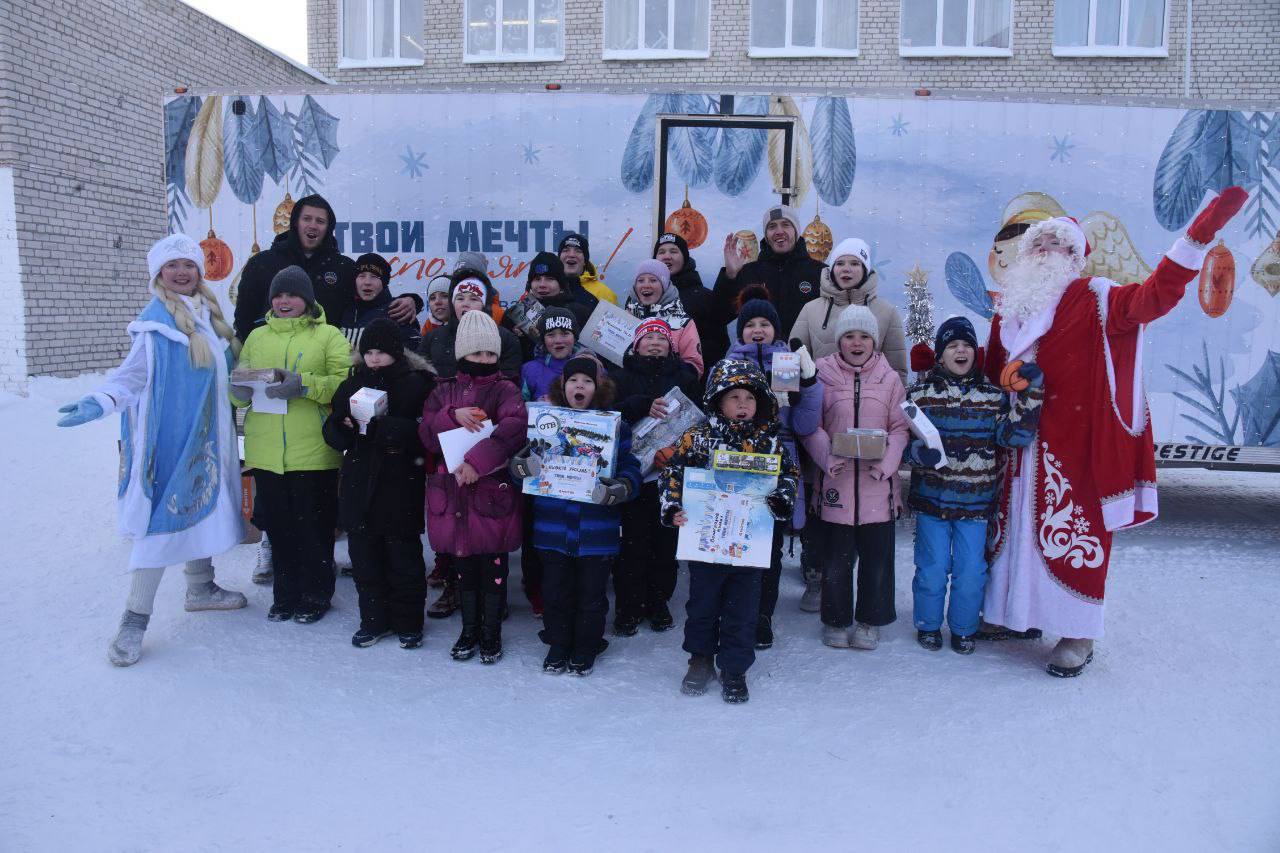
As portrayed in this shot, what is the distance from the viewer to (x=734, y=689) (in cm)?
356

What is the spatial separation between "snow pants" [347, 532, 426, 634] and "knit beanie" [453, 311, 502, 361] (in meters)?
1.00

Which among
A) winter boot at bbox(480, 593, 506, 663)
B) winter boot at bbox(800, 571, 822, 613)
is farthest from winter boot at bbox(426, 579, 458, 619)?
winter boot at bbox(800, 571, 822, 613)

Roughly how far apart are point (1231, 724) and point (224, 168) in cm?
656

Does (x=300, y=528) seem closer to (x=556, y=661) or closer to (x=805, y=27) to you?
(x=556, y=661)

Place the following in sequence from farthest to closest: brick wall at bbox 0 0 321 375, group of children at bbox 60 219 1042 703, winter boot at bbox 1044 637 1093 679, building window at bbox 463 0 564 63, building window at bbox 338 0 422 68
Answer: building window at bbox 338 0 422 68, building window at bbox 463 0 564 63, brick wall at bbox 0 0 321 375, winter boot at bbox 1044 637 1093 679, group of children at bbox 60 219 1042 703

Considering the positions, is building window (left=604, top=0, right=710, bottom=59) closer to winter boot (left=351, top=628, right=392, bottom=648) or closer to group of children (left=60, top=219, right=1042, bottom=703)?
group of children (left=60, top=219, right=1042, bottom=703)

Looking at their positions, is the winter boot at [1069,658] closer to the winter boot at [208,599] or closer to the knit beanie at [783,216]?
the knit beanie at [783,216]

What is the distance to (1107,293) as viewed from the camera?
12.5 ft

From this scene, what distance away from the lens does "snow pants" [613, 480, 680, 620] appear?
4.20m

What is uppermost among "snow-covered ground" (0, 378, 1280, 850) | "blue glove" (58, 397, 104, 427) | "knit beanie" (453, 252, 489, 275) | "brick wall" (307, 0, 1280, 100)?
"brick wall" (307, 0, 1280, 100)

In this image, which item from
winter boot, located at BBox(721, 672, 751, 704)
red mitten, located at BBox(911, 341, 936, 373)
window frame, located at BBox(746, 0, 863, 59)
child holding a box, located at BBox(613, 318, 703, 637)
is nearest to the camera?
winter boot, located at BBox(721, 672, 751, 704)

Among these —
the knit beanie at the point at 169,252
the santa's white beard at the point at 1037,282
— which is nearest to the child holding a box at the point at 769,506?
the santa's white beard at the point at 1037,282

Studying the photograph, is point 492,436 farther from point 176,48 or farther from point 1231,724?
point 176,48

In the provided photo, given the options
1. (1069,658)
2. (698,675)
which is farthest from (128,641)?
(1069,658)
